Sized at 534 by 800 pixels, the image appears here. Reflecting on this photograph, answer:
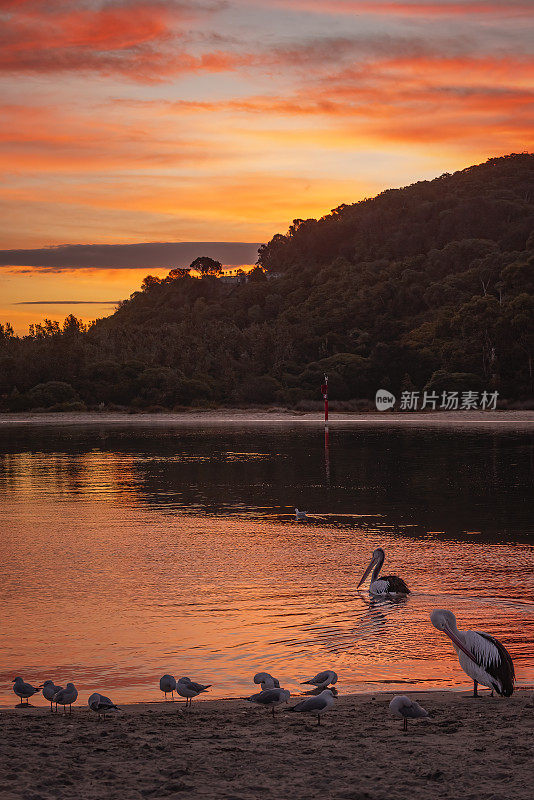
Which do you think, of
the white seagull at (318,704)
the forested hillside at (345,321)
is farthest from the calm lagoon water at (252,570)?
the forested hillside at (345,321)

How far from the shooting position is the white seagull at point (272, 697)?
321 inches

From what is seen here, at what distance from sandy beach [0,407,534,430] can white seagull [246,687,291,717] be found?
183ft

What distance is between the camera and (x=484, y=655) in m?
8.52

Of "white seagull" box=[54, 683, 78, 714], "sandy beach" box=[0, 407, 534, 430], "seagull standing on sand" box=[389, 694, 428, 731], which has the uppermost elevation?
"seagull standing on sand" box=[389, 694, 428, 731]

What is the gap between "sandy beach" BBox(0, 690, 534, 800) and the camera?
20.5ft

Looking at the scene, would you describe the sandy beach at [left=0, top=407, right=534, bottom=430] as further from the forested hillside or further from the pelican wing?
the pelican wing

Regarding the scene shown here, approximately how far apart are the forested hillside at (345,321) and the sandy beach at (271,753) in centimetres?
8337

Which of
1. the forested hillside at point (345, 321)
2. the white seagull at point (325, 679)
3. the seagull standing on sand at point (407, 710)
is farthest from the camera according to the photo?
the forested hillside at point (345, 321)

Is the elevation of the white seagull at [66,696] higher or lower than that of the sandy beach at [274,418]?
higher

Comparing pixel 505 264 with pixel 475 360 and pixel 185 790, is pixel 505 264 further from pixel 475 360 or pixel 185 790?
pixel 185 790

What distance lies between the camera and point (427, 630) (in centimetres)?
1142

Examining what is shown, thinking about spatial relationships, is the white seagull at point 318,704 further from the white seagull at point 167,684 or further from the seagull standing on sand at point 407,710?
the white seagull at point 167,684

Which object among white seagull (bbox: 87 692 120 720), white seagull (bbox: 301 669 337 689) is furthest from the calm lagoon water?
white seagull (bbox: 87 692 120 720)

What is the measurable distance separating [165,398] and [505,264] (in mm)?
45087
